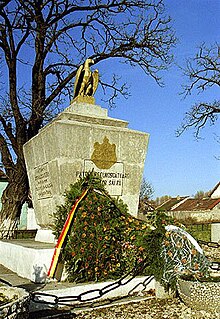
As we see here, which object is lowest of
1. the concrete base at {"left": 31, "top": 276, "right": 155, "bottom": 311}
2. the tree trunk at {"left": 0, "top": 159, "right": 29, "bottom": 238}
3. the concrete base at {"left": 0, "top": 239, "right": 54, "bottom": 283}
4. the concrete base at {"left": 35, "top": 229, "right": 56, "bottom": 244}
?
the concrete base at {"left": 31, "top": 276, "right": 155, "bottom": 311}

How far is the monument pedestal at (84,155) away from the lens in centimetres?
631

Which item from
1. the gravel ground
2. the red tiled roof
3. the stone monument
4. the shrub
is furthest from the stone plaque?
the red tiled roof

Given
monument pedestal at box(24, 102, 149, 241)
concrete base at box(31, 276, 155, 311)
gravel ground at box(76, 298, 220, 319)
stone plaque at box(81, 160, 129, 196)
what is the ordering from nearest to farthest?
gravel ground at box(76, 298, 220, 319) < concrete base at box(31, 276, 155, 311) < monument pedestal at box(24, 102, 149, 241) < stone plaque at box(81, 160, 129, 196)

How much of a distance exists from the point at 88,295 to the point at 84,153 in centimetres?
243

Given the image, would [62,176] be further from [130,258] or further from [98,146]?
[130,258]

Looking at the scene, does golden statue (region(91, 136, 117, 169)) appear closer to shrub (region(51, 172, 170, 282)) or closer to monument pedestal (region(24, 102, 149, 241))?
monument pedestal (region(24, 102, 149, 241))

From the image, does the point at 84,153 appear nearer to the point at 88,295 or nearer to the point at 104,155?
the point at 104,155

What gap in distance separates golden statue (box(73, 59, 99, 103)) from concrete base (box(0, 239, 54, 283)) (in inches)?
120

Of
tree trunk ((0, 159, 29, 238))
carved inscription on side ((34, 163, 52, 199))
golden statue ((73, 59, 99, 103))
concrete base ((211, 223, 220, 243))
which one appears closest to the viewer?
carved inscription on side ((34, 163, 52, 199))

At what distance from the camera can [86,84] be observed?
7.54m

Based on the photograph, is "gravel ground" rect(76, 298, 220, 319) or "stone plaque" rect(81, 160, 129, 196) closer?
"gravel ground" rect(76, 298, 220, 319)

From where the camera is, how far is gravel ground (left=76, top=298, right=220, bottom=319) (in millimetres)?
4238

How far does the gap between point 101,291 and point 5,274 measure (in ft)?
6.94

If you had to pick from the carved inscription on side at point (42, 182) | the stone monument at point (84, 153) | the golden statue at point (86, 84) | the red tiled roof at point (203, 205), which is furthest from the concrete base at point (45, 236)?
the red tiled roof at point (203, 205)
